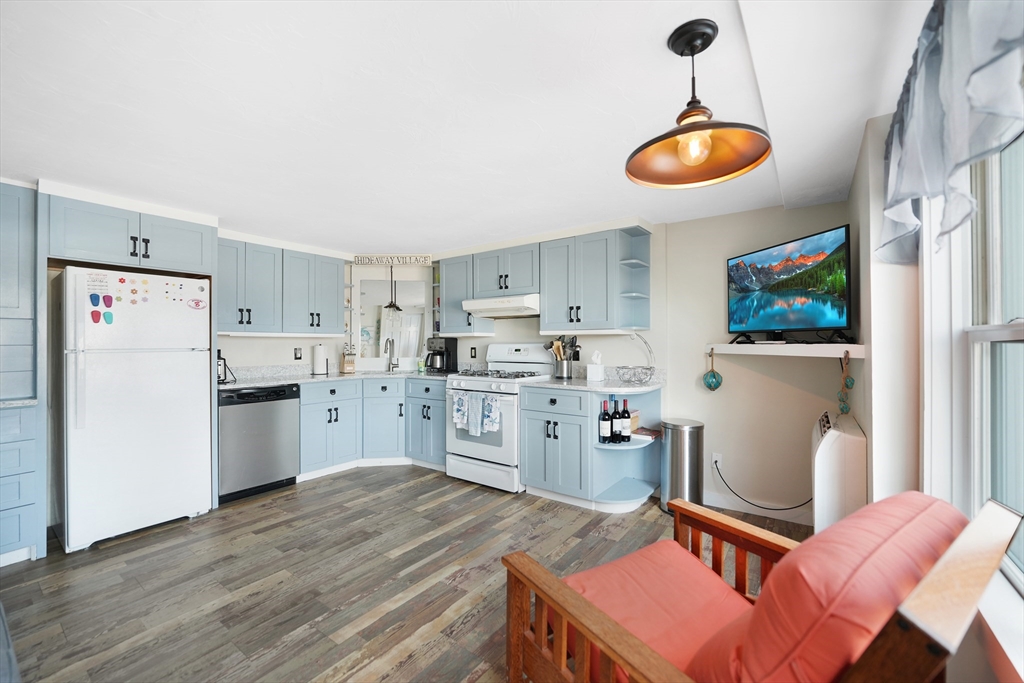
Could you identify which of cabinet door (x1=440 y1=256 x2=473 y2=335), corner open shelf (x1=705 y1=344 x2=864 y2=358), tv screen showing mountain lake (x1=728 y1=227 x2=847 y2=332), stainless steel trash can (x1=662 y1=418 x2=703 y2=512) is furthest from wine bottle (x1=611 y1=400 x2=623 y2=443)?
cabinet door (x1=440 y1=256 x2=473 y2=335)

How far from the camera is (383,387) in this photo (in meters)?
4.52

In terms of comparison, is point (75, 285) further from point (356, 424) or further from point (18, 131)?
point (356, 424)

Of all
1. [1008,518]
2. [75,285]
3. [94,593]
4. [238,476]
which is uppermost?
[75,285]

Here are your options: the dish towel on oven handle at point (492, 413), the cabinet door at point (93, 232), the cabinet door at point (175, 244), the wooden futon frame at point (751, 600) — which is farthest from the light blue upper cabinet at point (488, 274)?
the wooden futon frame at point (751, 600)

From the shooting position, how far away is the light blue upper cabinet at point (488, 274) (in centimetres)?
423

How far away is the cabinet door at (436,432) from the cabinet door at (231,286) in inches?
72.3

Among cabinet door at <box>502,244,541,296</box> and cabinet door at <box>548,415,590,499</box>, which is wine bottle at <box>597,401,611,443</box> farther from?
cabinet door at <box>502,244,541,296</box>

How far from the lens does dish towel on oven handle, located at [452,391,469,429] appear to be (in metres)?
3.90

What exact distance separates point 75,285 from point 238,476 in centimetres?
172

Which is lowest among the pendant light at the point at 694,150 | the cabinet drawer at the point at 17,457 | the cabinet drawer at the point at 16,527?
the cabinet drawer at the point at 16,527

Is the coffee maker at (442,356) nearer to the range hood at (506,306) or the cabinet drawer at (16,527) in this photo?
the range hood at (506,306)

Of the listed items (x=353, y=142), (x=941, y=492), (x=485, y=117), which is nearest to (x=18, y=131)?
(x=353, y=142)

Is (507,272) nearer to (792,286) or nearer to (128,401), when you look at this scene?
(792,286)

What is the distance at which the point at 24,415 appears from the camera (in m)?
2.63
